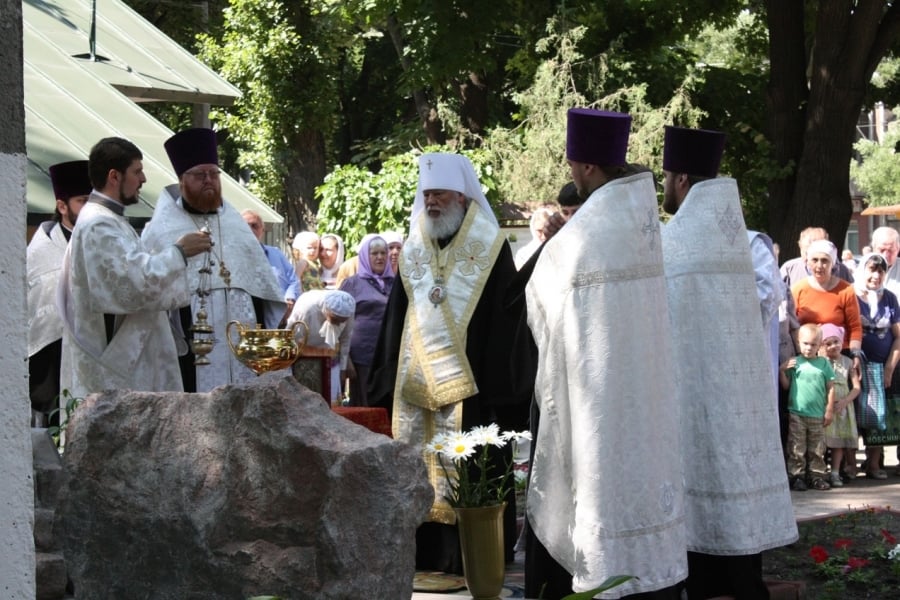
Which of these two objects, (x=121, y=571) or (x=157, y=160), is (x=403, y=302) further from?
(x=157, y=160)

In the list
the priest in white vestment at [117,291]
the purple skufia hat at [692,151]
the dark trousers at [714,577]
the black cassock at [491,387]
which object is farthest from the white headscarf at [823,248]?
the priest in white vestment at [117,291]

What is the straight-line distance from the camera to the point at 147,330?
6305 mm

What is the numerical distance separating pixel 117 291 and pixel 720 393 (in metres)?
2.56

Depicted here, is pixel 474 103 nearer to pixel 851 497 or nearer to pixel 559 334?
pixel 851 497

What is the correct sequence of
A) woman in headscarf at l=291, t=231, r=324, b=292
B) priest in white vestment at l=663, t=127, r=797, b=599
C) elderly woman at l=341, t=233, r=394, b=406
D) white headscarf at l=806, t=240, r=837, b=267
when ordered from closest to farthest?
priest in white vestment at l=663, t=127, r=797, b=599, elderly woman at l=341, t=233, r=394, b=406, white headscarf at l=806, t=240, r=837, b=267, woman in headscarf at l=291, t=231, r=324, b=292

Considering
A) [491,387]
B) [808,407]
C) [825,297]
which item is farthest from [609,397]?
[825,297]

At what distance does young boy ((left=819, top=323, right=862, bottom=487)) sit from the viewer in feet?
36.0

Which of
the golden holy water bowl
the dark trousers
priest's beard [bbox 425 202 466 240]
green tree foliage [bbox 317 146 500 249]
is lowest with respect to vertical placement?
the dark trousers

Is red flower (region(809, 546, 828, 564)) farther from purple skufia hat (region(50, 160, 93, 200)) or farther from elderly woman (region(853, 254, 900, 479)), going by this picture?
elderly woman (region(853, 254, 900, 479))

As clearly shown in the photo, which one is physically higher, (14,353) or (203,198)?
(203,198)

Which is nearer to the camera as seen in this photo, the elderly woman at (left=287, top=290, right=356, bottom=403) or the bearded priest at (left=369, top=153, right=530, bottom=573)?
the bearded priest at (left=369, top=153, right=530, bottom=573)

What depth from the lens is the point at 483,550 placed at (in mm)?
5840

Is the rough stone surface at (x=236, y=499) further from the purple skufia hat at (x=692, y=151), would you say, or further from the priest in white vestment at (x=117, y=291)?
the purple skufia hat at (x=692, y=151)


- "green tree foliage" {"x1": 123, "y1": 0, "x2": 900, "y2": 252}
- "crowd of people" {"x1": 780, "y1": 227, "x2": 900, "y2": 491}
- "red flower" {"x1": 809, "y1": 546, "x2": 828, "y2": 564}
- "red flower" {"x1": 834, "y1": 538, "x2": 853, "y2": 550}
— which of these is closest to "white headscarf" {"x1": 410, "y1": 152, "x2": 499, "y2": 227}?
"red flower" {"x1": 809, "y1": 546, "x2": 828, "y2": 564}
